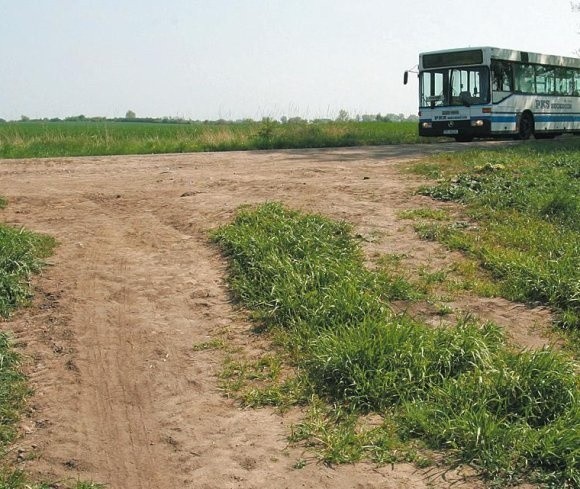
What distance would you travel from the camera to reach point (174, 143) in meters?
22.8

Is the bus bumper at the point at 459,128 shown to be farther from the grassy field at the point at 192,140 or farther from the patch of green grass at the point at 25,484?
the patch of green grass at the point at 25,484

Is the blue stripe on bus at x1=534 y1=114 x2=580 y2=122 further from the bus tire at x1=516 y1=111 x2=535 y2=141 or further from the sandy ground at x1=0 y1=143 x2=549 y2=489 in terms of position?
the sandy ground at x1=0 y1=143 x2=549 y2=489

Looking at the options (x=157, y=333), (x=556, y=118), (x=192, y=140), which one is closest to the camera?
(x=157, y=333)

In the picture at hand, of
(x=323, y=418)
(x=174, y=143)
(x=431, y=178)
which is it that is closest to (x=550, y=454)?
(x=323, y=418)

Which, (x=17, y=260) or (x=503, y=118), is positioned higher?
(x=503, y=118)

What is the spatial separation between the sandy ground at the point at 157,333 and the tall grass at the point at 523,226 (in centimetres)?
34

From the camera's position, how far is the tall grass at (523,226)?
6949 mm

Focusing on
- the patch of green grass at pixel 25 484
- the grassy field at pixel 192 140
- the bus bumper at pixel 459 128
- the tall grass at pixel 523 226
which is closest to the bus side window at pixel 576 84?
the grassy field at pixel 192 140

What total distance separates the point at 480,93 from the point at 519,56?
2449 mm

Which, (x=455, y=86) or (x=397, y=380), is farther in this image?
(x=455, y=86)

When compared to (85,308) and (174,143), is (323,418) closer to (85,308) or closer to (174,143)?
(85,308)

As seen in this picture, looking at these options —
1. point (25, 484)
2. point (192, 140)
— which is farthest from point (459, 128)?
point (25, 484)

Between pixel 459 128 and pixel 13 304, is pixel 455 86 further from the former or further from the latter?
pixel 13 304

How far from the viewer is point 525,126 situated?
80.1ft
